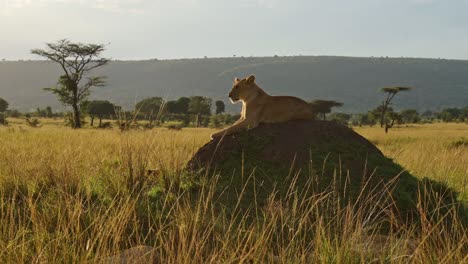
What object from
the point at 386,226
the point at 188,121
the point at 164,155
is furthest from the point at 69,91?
the point at 386,226

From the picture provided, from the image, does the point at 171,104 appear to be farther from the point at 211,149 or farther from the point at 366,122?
the point at 211,149

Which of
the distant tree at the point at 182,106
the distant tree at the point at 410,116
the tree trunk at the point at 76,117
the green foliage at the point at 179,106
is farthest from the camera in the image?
the distant tree at the point at 182,106

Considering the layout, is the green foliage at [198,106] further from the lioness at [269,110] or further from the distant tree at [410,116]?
the lioness at [269,110]

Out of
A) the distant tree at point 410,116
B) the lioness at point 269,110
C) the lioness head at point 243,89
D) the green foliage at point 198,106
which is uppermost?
the lioness head at point 243,89

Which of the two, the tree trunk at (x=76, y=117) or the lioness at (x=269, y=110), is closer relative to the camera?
the lioness at (x=269, y=110)

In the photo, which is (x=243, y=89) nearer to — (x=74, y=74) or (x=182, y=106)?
(x=74, y=74)

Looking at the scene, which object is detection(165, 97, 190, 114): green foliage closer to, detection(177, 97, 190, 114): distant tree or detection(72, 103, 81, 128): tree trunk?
detection(177, 97, 190, 114): distant tree

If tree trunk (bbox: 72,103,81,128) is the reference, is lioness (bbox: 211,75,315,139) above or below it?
above

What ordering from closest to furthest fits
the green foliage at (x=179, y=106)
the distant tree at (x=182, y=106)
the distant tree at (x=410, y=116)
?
the green foliage at (x=179, y=106) < the distant tree at (x=410, y=116) < the distant tree at (x=182, y=106)

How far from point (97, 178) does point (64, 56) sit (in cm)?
3815

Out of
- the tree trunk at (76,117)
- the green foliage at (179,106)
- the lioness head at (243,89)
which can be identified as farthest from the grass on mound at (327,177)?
the green foliage at (179,106)

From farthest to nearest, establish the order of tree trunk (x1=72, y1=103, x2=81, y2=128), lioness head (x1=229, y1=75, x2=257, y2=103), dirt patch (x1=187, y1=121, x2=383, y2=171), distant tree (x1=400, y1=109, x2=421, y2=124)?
1. distant tree (x1=400, y1=109, x2=421, y2=124)
2. tree trunk (x1=72, y1=103, x2=81, y2=128)
3. lioness head (x1=229, y1=75, x2=257, y2=103)
4. dirt patch (x1=187, y1=121, x2=383, y2=171)

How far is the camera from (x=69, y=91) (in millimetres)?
40875

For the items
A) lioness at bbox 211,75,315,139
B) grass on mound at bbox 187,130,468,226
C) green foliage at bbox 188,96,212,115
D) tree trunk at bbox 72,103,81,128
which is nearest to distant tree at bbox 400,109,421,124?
green foliage at bbox 188,96,212,115
